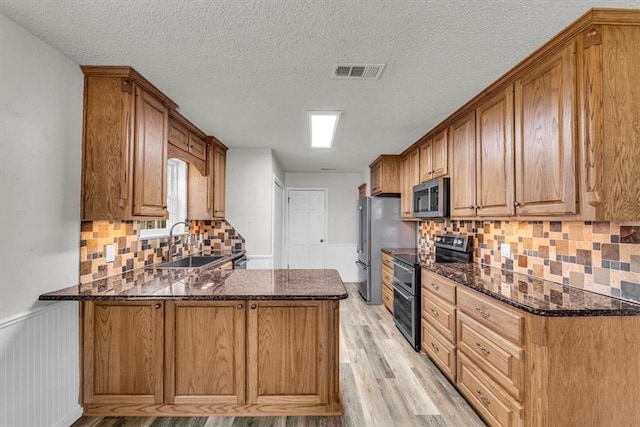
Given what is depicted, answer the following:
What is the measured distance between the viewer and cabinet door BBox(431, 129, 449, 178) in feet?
10.2

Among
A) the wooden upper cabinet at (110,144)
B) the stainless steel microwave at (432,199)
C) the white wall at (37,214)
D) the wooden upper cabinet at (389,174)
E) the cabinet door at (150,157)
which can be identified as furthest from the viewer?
the wooden upper cabinet at (389,174)

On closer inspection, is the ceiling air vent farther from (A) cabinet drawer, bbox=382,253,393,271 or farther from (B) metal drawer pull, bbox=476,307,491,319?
(A) cabinet drawer, bbox=382,253,393,271

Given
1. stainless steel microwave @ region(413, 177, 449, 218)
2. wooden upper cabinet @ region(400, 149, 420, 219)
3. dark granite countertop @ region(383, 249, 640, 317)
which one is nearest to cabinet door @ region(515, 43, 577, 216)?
dark granite countertop @ region(383, 249, 640, 317)

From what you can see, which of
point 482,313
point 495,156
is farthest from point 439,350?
point 495,156

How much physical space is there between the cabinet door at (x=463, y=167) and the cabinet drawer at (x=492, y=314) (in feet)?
2.53

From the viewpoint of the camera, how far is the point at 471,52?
71.2 inches

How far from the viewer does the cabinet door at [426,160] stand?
352cm

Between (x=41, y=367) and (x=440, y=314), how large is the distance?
8.95 feet

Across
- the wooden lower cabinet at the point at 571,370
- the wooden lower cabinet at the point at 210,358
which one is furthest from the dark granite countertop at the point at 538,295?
the wooden lower cabinet at the point at 210,358

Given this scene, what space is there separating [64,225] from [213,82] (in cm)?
133

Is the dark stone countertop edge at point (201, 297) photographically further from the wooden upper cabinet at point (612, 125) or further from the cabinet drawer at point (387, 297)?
the cabinet drawer at point (387, 297)

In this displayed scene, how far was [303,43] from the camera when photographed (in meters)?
1.72

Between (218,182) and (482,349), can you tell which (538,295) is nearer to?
(482,349)

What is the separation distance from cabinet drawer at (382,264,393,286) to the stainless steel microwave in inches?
34.7
